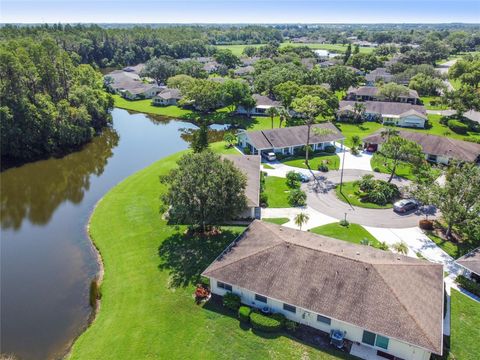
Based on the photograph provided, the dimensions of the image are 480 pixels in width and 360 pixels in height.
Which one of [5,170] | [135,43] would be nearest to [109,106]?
[5,170]

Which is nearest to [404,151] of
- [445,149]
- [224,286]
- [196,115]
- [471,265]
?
[445,149]

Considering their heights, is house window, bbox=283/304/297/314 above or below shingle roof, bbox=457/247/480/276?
below

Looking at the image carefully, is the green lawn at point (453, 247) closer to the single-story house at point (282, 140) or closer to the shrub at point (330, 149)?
the shrub at point (330, 149)

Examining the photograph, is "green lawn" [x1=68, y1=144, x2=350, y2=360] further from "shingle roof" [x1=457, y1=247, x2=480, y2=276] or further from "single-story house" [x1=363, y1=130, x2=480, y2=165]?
"single-story house" [x1=363, y1=130, x2=480, y2=165]

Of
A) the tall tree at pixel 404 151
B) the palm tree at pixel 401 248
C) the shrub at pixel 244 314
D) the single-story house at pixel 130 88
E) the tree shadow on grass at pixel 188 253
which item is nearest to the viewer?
the shrub at pixel 244 314

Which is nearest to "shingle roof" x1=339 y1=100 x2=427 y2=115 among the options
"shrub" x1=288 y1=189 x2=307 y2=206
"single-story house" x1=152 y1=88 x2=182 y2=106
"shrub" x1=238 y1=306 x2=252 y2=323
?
"single-story house" x1=152 y1=88 x2=182 y2=106

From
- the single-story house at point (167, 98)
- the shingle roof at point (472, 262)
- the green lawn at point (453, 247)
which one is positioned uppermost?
the single-story house at point (167, 98)

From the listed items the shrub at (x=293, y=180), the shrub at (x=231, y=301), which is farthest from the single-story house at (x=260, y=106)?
the shrub at (x=231, y=301)
